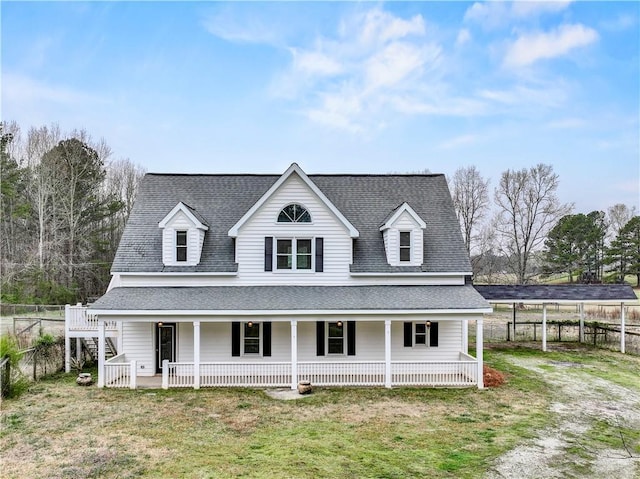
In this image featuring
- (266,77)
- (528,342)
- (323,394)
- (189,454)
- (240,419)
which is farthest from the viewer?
(266,77)

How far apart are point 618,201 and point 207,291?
59.1m

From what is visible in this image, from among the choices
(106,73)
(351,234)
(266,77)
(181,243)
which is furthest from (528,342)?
(106,73)

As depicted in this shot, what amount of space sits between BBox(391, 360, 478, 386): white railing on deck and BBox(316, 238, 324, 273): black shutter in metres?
4.55

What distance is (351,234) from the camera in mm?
16188

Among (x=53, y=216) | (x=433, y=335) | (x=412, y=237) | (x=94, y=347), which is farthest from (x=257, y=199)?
(x=53, y=216)

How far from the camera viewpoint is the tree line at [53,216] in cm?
3148

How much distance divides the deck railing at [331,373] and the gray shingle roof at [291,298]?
1.95m

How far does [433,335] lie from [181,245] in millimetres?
10653

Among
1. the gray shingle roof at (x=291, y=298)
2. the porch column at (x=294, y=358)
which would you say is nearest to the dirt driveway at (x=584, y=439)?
the gray shingle roof at (x=291, y=298)

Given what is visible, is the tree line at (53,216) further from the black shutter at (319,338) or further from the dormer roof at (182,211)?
the black shutter at (319,338)

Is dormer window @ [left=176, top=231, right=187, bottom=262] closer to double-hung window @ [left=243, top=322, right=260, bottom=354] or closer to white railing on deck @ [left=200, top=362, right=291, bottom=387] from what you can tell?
double-hung window @ [left=243, top=322, right=260, bottom=354]

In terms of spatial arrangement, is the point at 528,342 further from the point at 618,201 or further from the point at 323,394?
the point at 618,201

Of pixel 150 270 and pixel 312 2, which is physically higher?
pixel 312 2

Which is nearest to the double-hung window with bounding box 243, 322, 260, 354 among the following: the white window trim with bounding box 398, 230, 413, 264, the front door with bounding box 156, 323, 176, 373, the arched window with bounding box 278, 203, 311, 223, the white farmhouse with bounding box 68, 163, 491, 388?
the white farmhouse with bounding box 68, 163, 491, 388
